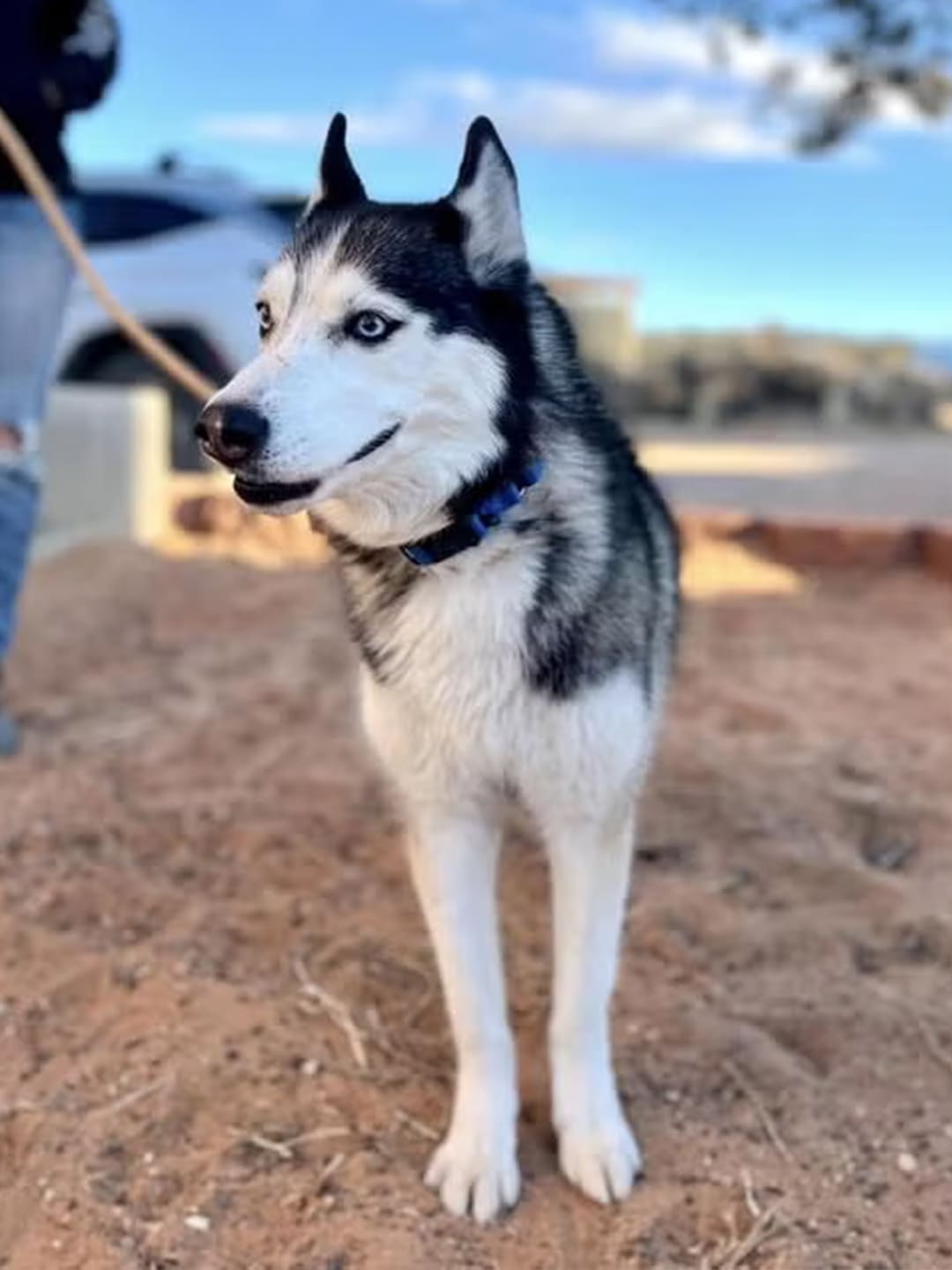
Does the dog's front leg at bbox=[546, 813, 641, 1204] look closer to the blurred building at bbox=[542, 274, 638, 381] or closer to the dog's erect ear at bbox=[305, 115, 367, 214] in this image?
the dog's erect ear at bbox=[305, 115, 367, 214]

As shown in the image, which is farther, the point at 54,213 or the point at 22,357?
the point at 22,357

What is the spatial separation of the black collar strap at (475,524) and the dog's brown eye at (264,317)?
388mm

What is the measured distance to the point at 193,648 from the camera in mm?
5863

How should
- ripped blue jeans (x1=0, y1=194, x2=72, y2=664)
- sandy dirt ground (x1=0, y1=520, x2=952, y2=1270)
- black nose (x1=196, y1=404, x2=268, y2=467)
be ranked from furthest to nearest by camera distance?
ripped blue jeans (x1=0, y1=194, x2=72, y2=664), sandy dirt ground (x1=0, y1=520, x2=952, y2=1270), black nose (x1=196, y1=404, x2=268, y2=467)

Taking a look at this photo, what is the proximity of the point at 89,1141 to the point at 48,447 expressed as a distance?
5.68 m

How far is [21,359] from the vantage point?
384cm

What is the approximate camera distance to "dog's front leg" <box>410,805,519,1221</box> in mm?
2586

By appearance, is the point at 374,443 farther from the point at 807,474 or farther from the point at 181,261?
the point at 807,474

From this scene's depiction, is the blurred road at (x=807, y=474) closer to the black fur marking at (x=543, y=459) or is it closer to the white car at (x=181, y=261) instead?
the white car at (x=181, y=261)

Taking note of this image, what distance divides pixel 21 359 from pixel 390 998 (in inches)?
72.5

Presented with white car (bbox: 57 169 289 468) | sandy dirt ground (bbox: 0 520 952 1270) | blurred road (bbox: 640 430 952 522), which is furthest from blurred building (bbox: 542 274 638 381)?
sandy dirt ground (bbox: 0 520 952 1270)

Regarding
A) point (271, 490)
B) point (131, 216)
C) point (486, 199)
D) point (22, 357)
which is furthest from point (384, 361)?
point (131, 216)

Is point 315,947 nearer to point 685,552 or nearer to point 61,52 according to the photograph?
point 61,52

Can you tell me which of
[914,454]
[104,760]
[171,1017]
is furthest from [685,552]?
[914,454]
